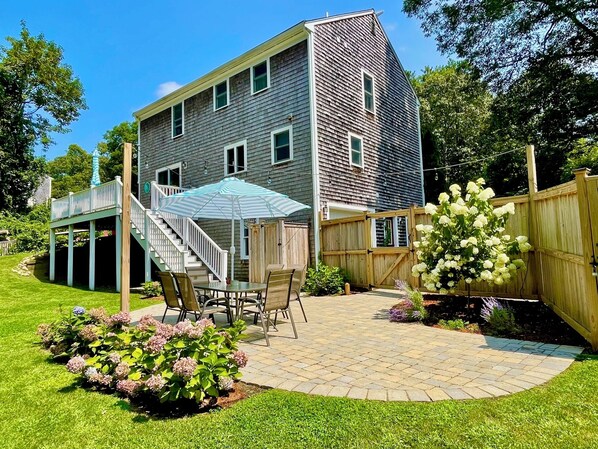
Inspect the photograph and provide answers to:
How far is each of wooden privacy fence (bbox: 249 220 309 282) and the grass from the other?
727 centimetres

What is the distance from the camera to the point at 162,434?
Result: 255 centimetres

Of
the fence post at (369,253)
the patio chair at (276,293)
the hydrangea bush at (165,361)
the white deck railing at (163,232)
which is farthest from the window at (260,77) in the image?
the hydrangea bush at (165,361)

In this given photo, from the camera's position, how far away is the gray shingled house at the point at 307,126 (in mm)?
11602

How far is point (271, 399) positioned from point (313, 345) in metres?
1.79

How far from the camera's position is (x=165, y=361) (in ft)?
10.2

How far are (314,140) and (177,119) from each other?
26.2 ft

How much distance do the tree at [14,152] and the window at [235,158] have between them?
53.1ft

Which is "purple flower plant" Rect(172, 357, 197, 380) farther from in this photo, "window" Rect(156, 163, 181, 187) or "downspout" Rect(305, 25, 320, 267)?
"window" Rect(156, 163, 181, 187)

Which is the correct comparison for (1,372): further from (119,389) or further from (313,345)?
(313,345)

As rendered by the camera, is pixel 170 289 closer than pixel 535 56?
Yes

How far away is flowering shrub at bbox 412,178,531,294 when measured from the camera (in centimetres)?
599

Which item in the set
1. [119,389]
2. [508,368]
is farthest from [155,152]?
[508,368]

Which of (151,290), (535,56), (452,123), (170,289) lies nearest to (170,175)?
(151,290)

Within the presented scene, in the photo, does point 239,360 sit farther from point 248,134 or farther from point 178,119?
point 178,119
